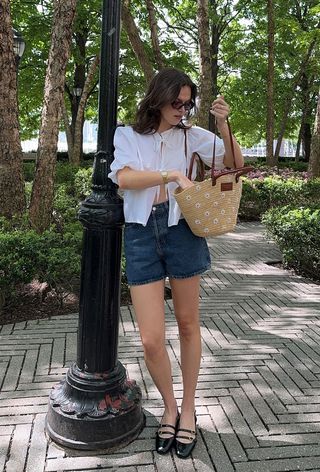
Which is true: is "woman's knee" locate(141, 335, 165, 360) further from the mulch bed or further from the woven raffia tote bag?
the mulch bed

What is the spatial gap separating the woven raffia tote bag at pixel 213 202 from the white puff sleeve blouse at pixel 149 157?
0.10 metres

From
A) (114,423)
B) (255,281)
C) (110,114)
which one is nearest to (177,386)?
(114,423)

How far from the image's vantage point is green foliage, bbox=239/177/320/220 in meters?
10.6

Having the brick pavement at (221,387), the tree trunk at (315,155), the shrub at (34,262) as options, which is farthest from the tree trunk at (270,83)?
the shrub at (34,262)

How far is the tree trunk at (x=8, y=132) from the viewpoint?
5820 mm

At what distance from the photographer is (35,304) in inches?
191

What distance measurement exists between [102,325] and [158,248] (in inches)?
22.7

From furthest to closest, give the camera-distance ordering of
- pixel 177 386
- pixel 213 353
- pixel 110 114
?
1. pixel 213 353
2. pixel 177 386
3. pixel 110 114

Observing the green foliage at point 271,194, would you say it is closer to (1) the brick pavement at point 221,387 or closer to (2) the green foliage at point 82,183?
(2) the green foliage at point 82,183

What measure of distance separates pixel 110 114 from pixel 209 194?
665mm

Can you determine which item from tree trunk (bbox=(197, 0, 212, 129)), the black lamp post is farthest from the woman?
tree trunk (bbox=(197, 0, 212, 129))

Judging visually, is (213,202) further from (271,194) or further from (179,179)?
(271,194)

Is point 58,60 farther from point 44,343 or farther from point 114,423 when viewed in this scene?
point 114,423

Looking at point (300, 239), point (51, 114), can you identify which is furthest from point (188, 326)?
point (51, 114)
